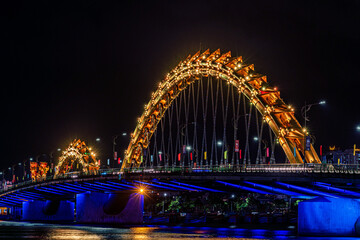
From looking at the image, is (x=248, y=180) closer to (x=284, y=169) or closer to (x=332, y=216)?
(x=284, y=169)

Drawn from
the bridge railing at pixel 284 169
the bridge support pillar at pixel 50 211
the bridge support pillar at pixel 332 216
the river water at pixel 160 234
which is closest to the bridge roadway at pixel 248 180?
the bridge railing at pixel 284 169

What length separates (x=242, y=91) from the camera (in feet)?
240

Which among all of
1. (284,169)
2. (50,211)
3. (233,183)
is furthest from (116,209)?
(284,169)

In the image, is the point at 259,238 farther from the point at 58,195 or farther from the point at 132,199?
the point at 58,195

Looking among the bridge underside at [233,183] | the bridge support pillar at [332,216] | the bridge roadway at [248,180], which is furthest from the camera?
the bridge support pillar at [332,216]

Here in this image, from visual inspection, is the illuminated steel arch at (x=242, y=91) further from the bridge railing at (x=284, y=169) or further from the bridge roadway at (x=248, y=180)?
the bridge roadway at (x=248, y=180)

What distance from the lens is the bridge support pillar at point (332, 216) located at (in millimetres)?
50500

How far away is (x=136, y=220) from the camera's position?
87625 mm

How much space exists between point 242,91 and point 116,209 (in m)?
28.8

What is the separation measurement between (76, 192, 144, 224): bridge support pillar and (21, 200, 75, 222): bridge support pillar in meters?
31.2

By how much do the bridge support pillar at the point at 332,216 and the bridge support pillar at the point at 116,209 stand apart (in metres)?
39.7

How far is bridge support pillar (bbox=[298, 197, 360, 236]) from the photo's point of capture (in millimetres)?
50500

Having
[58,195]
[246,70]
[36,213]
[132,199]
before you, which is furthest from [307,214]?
[36,213]

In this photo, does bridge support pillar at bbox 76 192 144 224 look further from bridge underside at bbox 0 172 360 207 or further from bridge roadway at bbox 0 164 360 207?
bridge roadway at bbox 0 164 360 207
